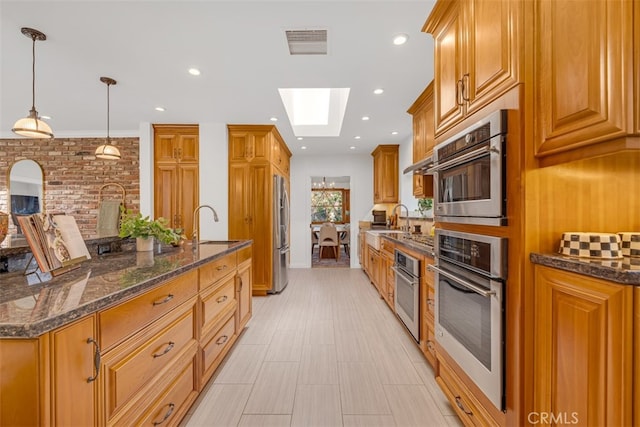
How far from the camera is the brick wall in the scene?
182 inches

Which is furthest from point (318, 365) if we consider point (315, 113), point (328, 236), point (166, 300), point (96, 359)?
point (328, 236)

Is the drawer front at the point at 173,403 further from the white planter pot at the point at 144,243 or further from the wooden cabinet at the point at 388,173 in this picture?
the wooden cabinet at the point at 388,173

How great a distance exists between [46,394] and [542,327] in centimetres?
163

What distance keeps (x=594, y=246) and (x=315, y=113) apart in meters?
4.11

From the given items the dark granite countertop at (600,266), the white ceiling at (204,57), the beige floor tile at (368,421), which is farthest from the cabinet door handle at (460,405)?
the white ceiling at (204,57)

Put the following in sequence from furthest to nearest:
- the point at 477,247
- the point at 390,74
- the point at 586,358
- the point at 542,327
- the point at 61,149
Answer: the point at 61,149 → the point at 390,74 → the point at 477,247 → the point at 542,327 → the point at 586,358

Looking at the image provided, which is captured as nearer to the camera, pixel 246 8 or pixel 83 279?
pixel 83 279

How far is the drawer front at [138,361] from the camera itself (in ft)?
3.10

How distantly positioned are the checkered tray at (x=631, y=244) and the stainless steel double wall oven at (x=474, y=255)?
1.24 feet

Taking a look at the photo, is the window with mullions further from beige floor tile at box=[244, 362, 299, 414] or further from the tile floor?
beige floor tile at box=[244, 362, 299, 414]

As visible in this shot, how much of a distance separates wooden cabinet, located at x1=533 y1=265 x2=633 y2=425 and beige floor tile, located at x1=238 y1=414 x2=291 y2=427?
4.11 ft

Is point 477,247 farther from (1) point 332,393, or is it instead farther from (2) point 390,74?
(2) point 390,74

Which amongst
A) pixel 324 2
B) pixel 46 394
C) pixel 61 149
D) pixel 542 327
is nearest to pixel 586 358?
pixel 542 327

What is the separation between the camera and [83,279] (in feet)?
3.71
